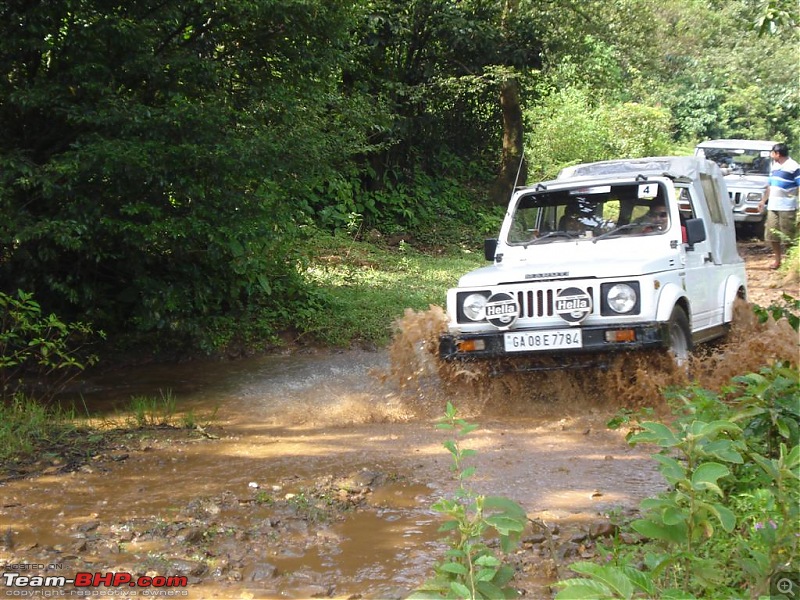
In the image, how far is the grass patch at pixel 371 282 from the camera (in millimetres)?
10727

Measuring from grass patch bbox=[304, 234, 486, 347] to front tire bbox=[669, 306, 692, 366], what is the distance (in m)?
4.16

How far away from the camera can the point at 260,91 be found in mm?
8836

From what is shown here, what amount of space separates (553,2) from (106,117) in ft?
41.4

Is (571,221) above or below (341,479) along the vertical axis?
above

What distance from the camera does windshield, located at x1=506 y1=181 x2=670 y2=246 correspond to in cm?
763

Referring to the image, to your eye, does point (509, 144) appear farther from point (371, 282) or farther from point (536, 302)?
point (536, 302)

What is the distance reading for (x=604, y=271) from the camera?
6.64 metres

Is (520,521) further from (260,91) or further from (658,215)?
(260,91)

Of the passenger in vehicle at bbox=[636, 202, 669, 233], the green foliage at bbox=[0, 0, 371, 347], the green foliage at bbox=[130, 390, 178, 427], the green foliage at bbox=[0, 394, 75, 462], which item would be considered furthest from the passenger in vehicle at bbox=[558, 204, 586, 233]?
the green foliage at bbox=[0, 394, 75, 462]

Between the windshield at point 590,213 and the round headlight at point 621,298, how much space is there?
1.13 metres

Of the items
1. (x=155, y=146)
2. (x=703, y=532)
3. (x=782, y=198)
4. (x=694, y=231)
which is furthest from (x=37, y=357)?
(x=782, y=198)

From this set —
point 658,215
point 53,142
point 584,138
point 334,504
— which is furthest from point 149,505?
point 584,138

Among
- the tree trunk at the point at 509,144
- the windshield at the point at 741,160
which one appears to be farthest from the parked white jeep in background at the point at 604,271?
the tree trunk at the point at 509,144

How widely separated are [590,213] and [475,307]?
164 centimetres
